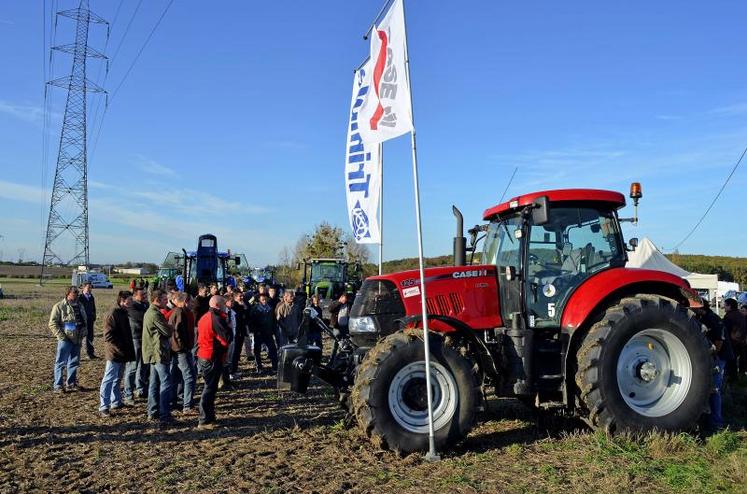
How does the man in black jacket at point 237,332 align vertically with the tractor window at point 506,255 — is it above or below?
below

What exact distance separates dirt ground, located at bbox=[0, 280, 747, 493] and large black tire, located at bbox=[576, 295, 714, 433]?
9.0 inches

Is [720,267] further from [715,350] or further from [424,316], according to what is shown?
[424,316]

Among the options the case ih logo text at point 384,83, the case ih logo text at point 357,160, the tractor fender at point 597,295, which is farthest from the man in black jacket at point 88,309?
the tractor fender at point 597,295

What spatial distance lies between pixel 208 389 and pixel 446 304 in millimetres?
3021

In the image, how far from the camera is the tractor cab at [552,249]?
642cm

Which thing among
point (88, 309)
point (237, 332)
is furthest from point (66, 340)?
point (88, 309)

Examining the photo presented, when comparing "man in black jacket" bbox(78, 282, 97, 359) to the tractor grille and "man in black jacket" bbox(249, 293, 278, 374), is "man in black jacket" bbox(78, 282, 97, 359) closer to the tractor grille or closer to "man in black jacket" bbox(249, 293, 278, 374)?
"man in black jacket" bbox(249, 293, 278, 374)

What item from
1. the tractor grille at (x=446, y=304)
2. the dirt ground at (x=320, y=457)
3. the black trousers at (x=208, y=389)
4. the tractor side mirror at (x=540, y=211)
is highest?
the tractor side mirror at (x=540, y=211)

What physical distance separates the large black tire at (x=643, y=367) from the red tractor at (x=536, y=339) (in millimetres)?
11

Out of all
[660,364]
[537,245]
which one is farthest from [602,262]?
[660,364]

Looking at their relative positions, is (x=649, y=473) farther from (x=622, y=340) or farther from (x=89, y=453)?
(x=89, y=453)

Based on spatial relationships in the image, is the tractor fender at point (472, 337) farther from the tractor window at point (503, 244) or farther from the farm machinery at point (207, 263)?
the farm machinery at point (207, 263)

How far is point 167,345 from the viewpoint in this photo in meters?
7.84

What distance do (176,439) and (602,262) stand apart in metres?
4.98
